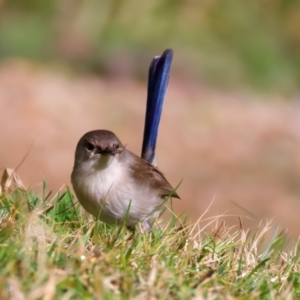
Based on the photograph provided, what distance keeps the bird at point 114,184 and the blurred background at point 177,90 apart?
478 cm

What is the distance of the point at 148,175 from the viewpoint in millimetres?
5605

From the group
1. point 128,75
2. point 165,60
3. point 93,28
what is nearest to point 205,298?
point 165,60

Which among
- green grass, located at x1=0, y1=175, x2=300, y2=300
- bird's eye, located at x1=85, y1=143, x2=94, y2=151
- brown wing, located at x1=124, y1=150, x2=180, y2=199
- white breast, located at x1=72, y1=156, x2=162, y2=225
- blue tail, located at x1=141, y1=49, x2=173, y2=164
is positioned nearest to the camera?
green grass, located at x1=0, y1=175, x2=300, y2=300

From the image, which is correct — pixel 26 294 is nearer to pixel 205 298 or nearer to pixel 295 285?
pixel 205 298

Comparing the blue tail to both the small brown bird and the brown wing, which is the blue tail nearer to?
the brown wing

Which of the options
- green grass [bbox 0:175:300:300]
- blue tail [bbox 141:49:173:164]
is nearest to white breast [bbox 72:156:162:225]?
green grass [bbox 0:175:300:300]

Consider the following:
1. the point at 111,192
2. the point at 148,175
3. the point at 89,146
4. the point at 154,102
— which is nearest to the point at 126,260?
the point at 111,192

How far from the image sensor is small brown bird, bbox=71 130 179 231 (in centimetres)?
499

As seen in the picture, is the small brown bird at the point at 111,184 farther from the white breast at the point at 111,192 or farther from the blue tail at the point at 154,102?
the blue tail at the point at 154,102

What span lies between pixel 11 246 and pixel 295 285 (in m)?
1.47

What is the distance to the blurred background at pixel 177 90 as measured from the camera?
38.2 feet

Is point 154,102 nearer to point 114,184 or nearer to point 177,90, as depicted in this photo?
point 114,184

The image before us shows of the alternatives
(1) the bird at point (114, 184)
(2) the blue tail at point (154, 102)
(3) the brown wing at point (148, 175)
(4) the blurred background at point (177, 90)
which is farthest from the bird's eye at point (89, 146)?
(4) the blurred background at point (177, 90)

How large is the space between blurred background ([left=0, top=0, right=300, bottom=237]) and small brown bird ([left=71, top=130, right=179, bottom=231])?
487cm
